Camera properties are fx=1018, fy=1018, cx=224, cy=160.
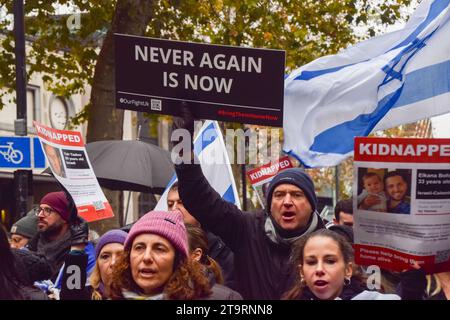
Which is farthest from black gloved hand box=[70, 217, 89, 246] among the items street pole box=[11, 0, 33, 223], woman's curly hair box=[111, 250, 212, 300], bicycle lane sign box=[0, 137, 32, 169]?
street pole box=[11, 0, 33, 223]

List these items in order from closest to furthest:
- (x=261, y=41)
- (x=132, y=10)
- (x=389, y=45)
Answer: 1. (x=389, y=45)
2. (x=132, y=10)
3. (x=261, y=41)

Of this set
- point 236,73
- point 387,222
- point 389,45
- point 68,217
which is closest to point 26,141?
point 68,217

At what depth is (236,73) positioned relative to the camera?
517 cm

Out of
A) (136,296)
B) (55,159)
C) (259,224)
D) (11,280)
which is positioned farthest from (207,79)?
(55,159)

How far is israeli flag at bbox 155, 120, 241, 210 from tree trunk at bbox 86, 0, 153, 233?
17.9 ft

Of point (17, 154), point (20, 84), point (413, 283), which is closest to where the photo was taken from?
point (413, 283)

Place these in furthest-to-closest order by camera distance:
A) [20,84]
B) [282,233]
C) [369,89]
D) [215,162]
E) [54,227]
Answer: [20,84] < [215,162] < [54,227] < [369,89] < [282,233]

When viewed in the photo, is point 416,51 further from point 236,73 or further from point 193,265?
point 193,265

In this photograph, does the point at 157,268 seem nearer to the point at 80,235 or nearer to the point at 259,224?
the point at 259,224

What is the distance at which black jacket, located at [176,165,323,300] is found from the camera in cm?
524

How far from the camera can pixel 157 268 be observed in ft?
14.7

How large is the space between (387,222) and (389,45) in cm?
279

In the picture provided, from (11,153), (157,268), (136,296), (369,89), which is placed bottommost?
(136,296)

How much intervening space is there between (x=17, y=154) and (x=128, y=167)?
1.36 metres
